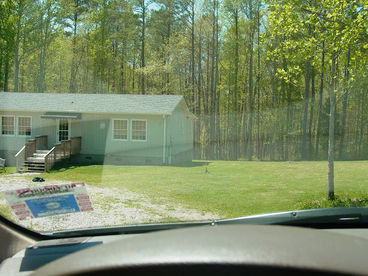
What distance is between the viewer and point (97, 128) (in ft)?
19.2

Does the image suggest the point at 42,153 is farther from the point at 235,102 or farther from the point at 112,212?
the point at 235,102

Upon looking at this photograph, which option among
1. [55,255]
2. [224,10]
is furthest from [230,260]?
[224,10]

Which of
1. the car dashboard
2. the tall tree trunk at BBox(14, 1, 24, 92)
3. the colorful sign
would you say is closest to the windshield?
the tall tree trunk at BBox(14, 1, 24, 92)

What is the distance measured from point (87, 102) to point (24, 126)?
106cm

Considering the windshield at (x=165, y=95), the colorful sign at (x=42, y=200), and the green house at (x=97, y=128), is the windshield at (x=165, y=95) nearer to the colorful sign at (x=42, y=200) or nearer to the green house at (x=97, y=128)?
the green house at (x=97, y=128)

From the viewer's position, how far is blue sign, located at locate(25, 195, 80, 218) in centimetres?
252

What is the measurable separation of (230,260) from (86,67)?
A: 4.18 m

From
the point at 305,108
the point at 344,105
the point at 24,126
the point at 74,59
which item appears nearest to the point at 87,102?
the point at 74,59

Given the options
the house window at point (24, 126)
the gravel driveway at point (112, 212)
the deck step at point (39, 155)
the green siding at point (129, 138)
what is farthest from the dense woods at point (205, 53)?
the gravel driveway at point (112, 212)

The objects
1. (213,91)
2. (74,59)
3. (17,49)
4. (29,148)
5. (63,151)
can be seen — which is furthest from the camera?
(213,91)

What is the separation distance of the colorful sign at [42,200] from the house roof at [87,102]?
8.30 ft

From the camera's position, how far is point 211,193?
207 inches

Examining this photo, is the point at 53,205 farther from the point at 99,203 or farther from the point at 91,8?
the point at 91,8

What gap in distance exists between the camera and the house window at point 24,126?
5.00 meters
